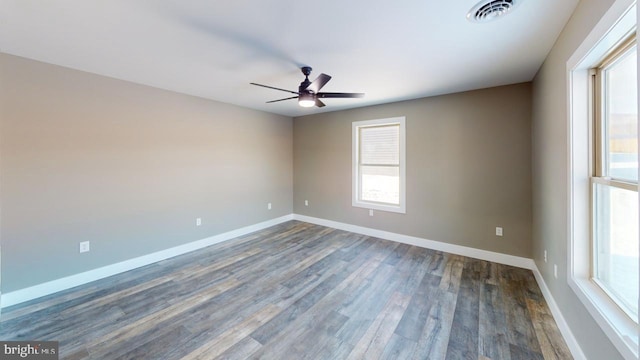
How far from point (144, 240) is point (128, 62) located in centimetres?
235

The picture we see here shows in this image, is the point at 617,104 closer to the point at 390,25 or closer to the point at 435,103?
the point at 390,25

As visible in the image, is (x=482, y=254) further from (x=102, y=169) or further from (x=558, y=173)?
(x=102, y=169)

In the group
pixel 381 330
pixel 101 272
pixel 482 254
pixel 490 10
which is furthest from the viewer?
pixel 482 254

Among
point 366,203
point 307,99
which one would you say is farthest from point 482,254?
point 307,99

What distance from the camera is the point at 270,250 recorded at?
391 centimetres

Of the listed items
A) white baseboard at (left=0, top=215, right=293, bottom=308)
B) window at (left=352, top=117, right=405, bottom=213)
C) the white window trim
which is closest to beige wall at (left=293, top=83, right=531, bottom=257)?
window at (left=352, top=117, right=405, bottom=213)

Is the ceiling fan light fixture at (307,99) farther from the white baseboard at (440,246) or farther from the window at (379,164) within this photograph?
the white baseboard at (440,246)

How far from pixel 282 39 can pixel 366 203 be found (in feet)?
11.1

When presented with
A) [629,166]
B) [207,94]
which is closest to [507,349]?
[629,166]

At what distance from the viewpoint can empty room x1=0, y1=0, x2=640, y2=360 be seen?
170cm

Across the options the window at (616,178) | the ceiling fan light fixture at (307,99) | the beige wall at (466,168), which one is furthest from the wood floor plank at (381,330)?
the ceiling fan light fixture at (307,99)

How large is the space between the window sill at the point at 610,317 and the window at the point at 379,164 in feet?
8.82

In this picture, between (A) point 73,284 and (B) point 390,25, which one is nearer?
(B) point 390,25

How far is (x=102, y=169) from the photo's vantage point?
3.04 m
